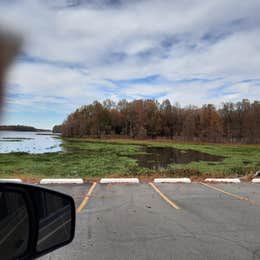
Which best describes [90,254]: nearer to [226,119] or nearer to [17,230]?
[17,230]

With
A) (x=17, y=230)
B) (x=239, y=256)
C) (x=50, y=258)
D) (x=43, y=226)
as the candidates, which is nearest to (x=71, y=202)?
(x=43, y=226)

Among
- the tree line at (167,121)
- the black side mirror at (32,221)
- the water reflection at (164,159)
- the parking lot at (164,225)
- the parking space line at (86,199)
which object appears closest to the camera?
the black side mirror at (32,221)

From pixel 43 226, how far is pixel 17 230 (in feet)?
0.82

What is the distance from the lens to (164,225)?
188 inches

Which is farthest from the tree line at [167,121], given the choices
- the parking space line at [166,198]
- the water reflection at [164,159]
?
the parking space line at [166,198]

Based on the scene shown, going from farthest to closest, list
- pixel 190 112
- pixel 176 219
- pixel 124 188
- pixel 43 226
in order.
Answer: pixel 190 112
pixel 124 188
pixel 176 219
pixel 43 226

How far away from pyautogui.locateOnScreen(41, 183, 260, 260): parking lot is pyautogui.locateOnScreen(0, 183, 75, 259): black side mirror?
1.78 m

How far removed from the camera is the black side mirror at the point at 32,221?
4.62 feet

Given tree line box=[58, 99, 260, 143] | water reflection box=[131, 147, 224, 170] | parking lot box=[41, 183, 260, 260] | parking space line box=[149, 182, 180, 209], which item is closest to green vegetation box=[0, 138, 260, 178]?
water reflection box=[131, 147, 224, 170]

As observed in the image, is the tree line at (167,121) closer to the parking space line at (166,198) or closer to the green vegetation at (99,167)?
the green vegetation at (99,167)

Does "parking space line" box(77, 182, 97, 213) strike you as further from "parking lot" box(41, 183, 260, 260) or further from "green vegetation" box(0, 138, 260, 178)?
"green vegetation" box(0, 138, 260, 178)

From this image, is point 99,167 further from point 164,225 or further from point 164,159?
point 164,225

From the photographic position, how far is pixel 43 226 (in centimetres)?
173

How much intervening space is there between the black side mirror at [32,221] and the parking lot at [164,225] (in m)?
1.78
